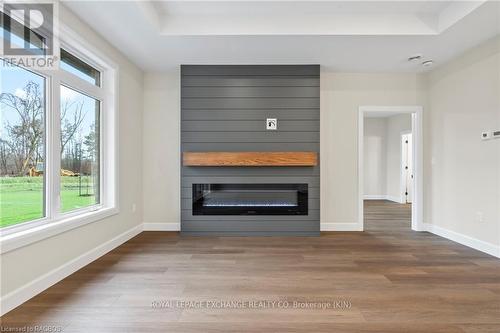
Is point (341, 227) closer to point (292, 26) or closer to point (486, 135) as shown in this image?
point (486, 135)

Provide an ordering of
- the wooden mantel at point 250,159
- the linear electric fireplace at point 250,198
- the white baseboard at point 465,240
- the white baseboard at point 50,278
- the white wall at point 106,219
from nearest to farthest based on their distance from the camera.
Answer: the white baseboard at point 50,278, the white wall at point 106,219, the white baseboard at point 465,240, the wooden mantel at point 250,159, the linear electric fireplace at point 250,198

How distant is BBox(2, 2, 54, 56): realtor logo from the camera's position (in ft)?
7.24

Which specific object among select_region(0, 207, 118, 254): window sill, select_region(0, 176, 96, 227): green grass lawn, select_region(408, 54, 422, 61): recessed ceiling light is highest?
select_region(408, 54, 422, 61): recessed ceiling light

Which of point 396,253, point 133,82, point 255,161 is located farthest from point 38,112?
point 396,253

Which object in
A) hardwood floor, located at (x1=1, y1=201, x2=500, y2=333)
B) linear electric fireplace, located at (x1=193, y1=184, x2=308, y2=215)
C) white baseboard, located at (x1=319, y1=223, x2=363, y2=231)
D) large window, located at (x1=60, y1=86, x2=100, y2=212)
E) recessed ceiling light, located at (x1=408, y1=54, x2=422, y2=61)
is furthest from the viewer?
white baseboard, located at (x1=319, y1=223, x2=363, y2=231)

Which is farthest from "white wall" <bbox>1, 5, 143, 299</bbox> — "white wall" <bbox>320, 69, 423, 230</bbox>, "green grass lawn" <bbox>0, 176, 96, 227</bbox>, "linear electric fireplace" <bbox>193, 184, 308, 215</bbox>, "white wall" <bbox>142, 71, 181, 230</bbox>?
"white wall" <bbox>320, 69, 423, 230</bbox>

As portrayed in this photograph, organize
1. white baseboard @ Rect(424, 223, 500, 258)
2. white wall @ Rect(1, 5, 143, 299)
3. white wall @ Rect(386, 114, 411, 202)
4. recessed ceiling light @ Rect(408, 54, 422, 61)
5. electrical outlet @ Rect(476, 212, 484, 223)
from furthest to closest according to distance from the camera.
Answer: white wall @ Rect(386, 114, 411, 202)
recessed ceiling light @ Rect(408, 54, 422, 61)
electrical outlet @ Rect(476, 212, 484, 223)
white baseboard @ Rect(424, 223, 500, 258)
white wall @ Rect(1, 5, 143, 299)

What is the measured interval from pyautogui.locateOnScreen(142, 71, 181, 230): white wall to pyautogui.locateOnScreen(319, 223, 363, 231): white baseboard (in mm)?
2401

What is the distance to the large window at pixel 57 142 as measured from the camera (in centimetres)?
228

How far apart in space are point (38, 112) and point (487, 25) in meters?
4.64

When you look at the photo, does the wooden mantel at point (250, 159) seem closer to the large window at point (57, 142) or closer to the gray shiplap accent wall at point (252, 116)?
the gray shiplap accent wall at point (252, 116)

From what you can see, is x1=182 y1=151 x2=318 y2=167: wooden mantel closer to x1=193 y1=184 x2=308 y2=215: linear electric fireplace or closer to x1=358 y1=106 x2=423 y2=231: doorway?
x1=193 y1=184 x2=308 y2=215: linear electric fireplace

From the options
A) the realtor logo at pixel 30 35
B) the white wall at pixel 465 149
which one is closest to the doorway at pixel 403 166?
the white wall at pixel 465 149

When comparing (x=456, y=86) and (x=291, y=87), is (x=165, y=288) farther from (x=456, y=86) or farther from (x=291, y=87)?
(x=456, y=86)
